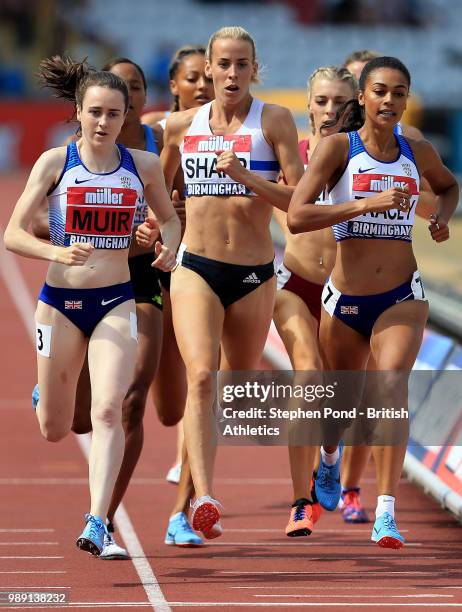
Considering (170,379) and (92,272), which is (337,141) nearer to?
(92,272)

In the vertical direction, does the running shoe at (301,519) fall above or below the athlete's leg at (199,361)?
below

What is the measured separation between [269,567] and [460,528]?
1718 millimetres

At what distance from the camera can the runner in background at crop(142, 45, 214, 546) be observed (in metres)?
8.22

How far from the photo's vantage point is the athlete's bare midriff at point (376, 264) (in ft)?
24.9

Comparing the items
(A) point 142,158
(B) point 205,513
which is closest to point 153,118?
(A) point 142,158

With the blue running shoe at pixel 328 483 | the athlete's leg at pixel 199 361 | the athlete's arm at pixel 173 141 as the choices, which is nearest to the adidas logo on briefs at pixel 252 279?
the athlete's leg at pixel 199 361

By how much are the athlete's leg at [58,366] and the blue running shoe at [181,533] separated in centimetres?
97

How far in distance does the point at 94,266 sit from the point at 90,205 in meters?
0.31

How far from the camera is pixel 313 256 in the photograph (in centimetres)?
862

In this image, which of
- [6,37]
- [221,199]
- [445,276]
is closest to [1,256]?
[445,276]

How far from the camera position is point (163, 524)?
8859mm

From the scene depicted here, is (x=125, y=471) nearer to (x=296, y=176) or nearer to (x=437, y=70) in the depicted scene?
(x=296, y=176)

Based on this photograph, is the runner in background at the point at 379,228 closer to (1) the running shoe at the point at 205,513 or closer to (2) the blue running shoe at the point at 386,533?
(2) the blue running shoe at the point at 386,533
